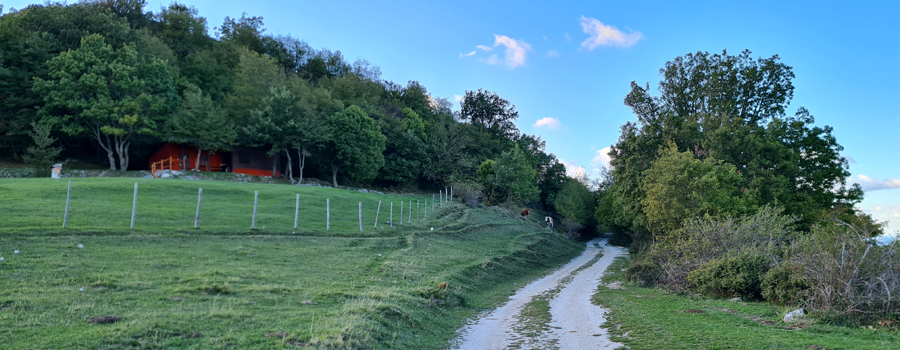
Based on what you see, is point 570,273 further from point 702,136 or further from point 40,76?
point 40,76

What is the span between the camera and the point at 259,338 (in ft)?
29.6

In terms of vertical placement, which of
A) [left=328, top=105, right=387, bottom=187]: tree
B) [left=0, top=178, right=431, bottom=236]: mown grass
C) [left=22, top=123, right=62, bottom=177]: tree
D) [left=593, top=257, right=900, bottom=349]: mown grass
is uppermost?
[left=328, top=105, right=387, bottom=187]: tree

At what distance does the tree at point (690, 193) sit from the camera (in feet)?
87.7

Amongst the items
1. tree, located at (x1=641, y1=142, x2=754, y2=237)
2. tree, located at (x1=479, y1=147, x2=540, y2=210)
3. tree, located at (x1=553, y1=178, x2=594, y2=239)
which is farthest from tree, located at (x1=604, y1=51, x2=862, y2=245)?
tree, located at (x1=553, y1=178, x2=594, y2=239)

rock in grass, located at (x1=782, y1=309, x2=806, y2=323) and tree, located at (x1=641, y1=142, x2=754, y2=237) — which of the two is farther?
tree, located at (x1=641, y1=142, x2=754, y2=237)

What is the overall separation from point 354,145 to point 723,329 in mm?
51001

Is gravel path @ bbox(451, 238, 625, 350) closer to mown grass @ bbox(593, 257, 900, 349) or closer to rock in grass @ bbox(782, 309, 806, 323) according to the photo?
mown grass @ bbox(593, 257, 900, 349)

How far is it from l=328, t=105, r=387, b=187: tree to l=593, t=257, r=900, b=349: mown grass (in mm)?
45622

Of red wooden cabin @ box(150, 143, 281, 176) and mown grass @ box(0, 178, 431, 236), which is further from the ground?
red wooden cabin @ box(150, 143, 281, 176)

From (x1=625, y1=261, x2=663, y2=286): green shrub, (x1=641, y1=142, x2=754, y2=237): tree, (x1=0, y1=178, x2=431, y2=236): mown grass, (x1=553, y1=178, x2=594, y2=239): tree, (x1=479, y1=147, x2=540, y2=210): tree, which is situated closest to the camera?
(x1=0, y1=178, x2=431, y2=236): mown grass

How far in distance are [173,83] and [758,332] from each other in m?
63.4

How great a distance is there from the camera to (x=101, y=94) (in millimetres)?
45781

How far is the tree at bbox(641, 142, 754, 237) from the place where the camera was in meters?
26.7

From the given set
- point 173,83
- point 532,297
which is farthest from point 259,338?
point 173,83
